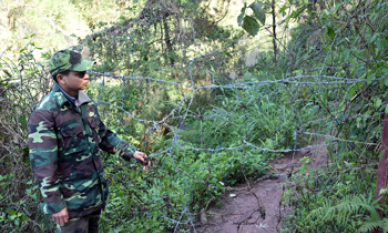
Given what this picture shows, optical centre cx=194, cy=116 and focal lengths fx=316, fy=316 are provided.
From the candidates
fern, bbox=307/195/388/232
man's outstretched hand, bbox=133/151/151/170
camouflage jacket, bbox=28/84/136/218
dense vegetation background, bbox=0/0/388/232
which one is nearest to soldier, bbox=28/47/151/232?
camouflage jacket, bbox=28/84/136/218

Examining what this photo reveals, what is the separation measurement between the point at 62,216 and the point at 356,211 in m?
2.04

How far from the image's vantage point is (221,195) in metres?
3.39

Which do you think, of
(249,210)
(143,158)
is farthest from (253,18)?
(249,210)

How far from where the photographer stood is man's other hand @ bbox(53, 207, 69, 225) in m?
1.85

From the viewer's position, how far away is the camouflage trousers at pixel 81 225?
1.98 m

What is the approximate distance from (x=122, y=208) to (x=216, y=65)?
3150mm

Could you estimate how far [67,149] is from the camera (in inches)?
76.3

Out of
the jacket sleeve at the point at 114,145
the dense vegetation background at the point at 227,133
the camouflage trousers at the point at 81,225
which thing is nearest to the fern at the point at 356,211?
the dense vegetation background at the point at 227,133

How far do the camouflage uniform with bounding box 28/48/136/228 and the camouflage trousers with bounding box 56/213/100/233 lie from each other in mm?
55

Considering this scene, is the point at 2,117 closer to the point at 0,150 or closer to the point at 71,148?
the point at 0,150

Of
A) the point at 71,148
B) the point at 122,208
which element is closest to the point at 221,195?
the point at 122,208

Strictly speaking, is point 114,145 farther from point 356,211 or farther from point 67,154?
point 356,211

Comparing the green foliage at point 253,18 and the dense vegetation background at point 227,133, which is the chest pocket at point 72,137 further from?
the green foliage at point 253,18

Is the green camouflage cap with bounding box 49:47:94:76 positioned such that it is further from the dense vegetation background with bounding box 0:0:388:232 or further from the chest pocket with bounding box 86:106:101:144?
the dense vegetation background with bounding box 0:0:388:232
